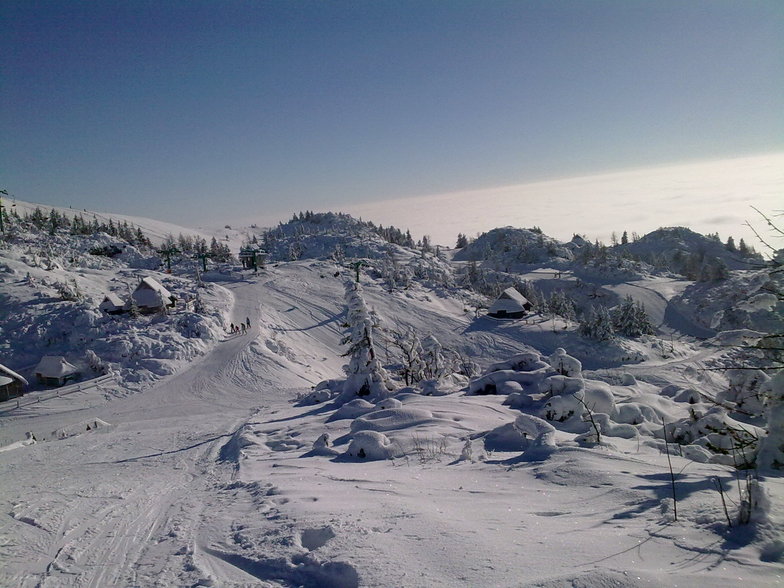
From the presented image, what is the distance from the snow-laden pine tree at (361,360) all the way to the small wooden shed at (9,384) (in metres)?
21.0

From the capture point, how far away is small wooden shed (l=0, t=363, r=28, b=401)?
25125mm

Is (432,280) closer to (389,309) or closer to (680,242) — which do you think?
(389,309)

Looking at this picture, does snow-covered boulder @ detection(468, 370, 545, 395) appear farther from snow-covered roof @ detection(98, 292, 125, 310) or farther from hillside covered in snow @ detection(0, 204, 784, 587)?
snow-covered roof @ detection(98, 292, 125, 310)

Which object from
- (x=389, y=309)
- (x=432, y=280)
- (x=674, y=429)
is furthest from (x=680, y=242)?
(x=674, y=429)

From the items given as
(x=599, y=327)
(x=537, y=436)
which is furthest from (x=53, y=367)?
(x=599, y=327)

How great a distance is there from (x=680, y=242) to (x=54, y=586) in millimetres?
137784

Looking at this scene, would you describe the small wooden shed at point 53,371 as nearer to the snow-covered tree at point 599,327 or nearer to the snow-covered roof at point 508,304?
the snow-covered roof at point 508,304

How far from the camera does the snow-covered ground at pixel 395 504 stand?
372 cm

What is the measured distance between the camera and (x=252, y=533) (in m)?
5.46

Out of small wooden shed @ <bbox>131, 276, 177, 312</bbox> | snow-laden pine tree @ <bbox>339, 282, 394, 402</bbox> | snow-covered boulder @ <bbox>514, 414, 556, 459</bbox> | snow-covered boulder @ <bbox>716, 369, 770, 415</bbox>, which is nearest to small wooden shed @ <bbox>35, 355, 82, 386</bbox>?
small wooden shed @ <bbox>131, 276, 177, 312</bbox>

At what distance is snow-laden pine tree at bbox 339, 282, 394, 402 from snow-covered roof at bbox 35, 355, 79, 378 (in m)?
19.8

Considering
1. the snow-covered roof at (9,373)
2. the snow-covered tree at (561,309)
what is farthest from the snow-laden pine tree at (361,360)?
the snow-covered tree at (561,309)

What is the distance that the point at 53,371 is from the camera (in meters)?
27.0

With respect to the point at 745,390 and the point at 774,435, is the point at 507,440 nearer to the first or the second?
the point at 774,435
